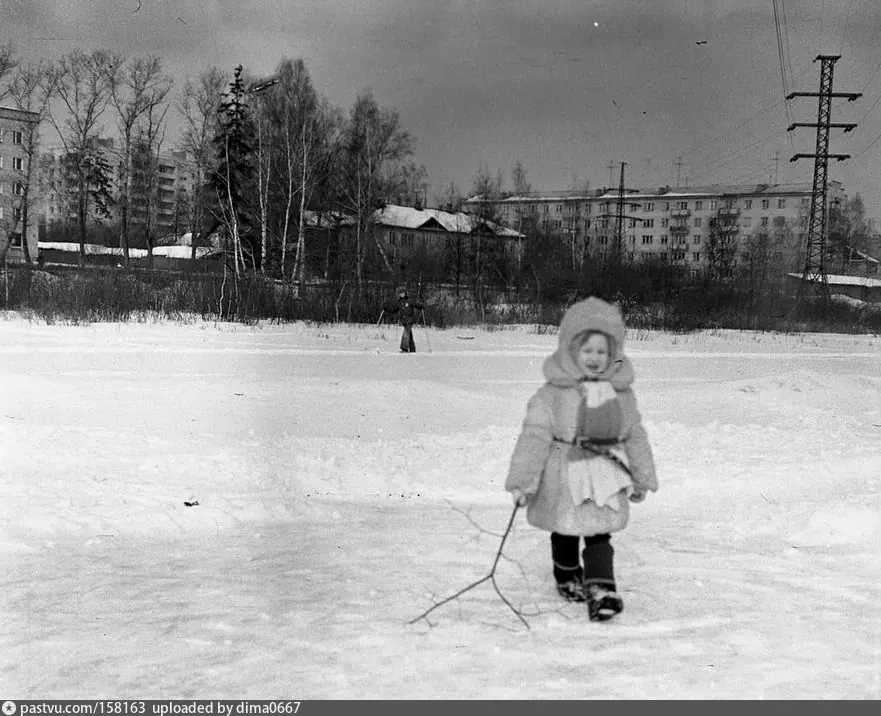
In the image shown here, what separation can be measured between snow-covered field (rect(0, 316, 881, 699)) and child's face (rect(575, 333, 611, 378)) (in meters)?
0.96

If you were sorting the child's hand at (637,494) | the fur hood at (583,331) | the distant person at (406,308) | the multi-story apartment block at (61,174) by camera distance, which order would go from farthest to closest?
the multi-story apartment block at (61,174) < the distant person at (406,308) < the child's hand at (637,494) < the fur hood at (583,331)

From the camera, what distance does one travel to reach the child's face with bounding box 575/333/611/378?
3055 mm

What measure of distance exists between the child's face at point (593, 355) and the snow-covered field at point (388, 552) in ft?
3.15

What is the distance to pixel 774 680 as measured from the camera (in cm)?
263

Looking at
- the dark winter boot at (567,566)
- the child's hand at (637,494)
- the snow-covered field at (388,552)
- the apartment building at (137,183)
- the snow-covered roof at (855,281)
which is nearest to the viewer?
the snow-covered field at (388,552)

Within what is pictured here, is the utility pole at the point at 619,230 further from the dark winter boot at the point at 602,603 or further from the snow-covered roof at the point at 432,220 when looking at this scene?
the dark winter boot at the point at 602,603

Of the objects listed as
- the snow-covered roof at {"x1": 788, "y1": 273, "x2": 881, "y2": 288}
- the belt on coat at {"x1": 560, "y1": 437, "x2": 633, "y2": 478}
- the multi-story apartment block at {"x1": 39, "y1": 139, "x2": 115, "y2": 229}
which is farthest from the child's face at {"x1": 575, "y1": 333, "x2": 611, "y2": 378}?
the multi-story apartment block at {"x1": 39, "y1": 139, "x2": 115, "y2": 229}

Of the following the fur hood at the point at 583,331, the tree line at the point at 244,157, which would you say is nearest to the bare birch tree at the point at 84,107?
the tree line at the point at 244,157

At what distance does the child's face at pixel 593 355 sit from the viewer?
10.0 feet

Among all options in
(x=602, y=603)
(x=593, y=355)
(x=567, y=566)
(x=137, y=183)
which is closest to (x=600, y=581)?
(x=602, y=603)

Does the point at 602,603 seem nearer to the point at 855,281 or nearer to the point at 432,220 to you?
the point at 432,220

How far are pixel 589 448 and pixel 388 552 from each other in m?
1.56

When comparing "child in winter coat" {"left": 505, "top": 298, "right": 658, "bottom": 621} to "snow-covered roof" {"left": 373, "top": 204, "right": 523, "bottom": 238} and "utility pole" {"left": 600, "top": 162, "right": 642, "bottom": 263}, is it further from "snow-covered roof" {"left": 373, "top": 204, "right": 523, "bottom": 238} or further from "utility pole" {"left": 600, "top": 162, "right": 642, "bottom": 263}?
"utility pole" {"left": 600, "top": 162, "right": 642, "bottom": 263}

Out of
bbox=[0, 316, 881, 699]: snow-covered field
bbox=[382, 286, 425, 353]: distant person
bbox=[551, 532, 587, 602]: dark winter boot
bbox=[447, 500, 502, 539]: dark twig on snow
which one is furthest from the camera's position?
bbox=[382, 286, 425, 353]: distant person
